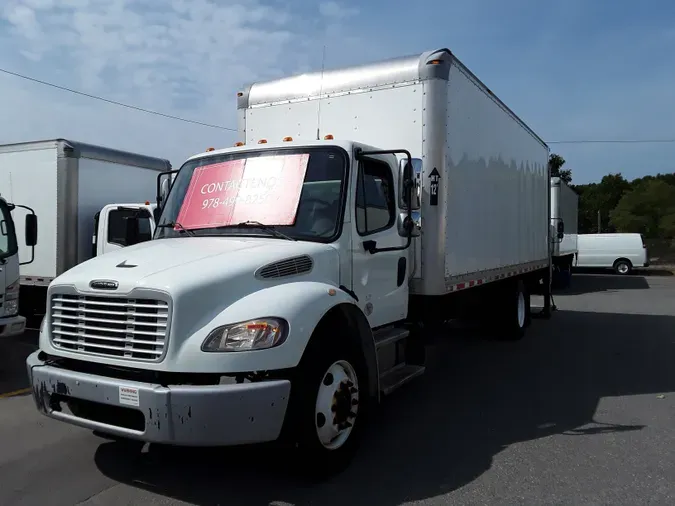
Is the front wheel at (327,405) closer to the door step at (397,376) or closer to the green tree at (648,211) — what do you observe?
the door step at (397,376)

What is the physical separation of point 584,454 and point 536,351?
4555 mm

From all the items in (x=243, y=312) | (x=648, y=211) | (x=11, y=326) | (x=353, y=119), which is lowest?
(x=11, y=326)

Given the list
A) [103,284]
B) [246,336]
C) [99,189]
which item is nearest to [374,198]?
[246,336]

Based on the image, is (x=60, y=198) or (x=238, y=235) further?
(x=60, y=198)

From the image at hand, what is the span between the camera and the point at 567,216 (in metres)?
23.2

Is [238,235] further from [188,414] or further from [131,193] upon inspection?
[131,193]

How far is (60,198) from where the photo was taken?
9.69 metres

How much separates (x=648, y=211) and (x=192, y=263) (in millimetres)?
50485

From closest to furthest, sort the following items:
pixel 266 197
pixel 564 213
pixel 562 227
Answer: pixel 266 197 → pixel 562 227 → pixel 564 213

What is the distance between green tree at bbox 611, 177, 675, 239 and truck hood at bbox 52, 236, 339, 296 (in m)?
46.7

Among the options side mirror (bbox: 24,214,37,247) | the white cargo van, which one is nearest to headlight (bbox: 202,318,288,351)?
side mirror (bbox: 24,214,37,247)

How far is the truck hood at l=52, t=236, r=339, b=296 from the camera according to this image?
3625mm

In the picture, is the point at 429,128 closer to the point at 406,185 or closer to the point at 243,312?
the point at 406,185

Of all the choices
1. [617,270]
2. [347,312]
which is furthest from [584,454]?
[617,270]
